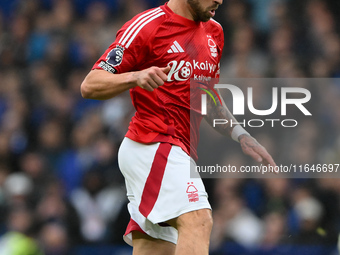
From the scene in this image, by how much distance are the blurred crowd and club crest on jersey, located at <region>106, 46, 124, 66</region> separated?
2953 millimetres

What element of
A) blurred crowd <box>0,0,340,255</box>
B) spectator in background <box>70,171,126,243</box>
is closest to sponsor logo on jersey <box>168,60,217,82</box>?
blurred crowd <box>0,0,340,255</box>

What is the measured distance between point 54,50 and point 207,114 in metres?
4.72

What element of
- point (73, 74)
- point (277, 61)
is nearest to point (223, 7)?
point (277, 61)

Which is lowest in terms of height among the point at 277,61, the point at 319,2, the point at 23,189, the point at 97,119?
the point at 23,189

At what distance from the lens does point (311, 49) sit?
7.30m

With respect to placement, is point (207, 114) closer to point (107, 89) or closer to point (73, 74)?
point (107, 89)

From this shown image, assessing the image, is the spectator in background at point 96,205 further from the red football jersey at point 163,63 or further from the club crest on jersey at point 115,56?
the club crest on jersey at point 115,56

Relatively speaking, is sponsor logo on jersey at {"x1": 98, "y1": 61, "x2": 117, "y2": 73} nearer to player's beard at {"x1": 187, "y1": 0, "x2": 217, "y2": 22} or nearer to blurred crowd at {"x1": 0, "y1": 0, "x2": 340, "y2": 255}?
player's beard at {"x1": 187, "y1": 0, "x2": 217, "y2": 22}

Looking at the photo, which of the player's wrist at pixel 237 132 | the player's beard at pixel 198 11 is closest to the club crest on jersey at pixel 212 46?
the player's beard at pixel 198 11

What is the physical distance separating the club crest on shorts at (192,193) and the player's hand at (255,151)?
574 millimetres

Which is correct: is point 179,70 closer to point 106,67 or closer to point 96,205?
point 106,67

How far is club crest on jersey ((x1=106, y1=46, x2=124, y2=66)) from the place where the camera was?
335 centimetres

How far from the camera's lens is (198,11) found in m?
3.60

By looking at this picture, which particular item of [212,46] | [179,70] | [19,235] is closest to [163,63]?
[179,70]
